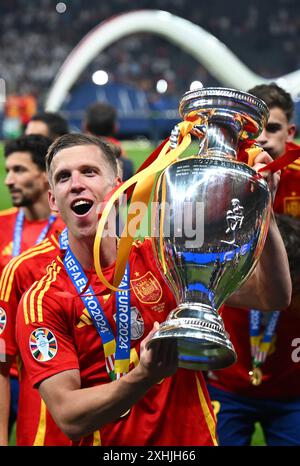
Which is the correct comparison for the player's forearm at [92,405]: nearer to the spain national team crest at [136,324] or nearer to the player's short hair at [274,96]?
the spain national team crest at [136,324]

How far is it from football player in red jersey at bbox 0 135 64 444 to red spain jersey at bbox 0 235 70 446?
4.17 feet

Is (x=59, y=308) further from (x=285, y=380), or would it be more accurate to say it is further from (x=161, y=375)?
(x=285, y=380)

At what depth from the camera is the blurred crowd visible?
34.6m

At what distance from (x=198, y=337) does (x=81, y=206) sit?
818 millimetres

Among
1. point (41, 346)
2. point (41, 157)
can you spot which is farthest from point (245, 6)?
point (41, 346)

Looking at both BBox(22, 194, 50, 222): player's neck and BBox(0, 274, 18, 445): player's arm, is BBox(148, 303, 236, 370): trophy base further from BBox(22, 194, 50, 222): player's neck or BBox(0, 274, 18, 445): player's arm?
BBox(22, 194, 50, 222): player's neck

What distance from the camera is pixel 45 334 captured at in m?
2.38

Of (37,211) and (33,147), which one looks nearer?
(37,211)

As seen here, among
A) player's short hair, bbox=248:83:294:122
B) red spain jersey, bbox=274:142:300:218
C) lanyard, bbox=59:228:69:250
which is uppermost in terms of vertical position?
player's short hair, bbox=248:83:294:122

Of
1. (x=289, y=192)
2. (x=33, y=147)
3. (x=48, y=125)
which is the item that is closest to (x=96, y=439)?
(x=289, y=192)

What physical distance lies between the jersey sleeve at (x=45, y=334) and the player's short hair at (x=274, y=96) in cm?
200

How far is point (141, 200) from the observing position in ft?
6.63

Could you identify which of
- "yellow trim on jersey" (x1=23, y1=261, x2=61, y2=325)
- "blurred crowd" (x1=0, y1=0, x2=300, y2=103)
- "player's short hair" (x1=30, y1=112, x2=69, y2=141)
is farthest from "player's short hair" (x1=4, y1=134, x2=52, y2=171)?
"blurred crowd" (x1=0, y1=0, x2=300, y2=103)

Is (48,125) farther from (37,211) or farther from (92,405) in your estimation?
(92,405)
